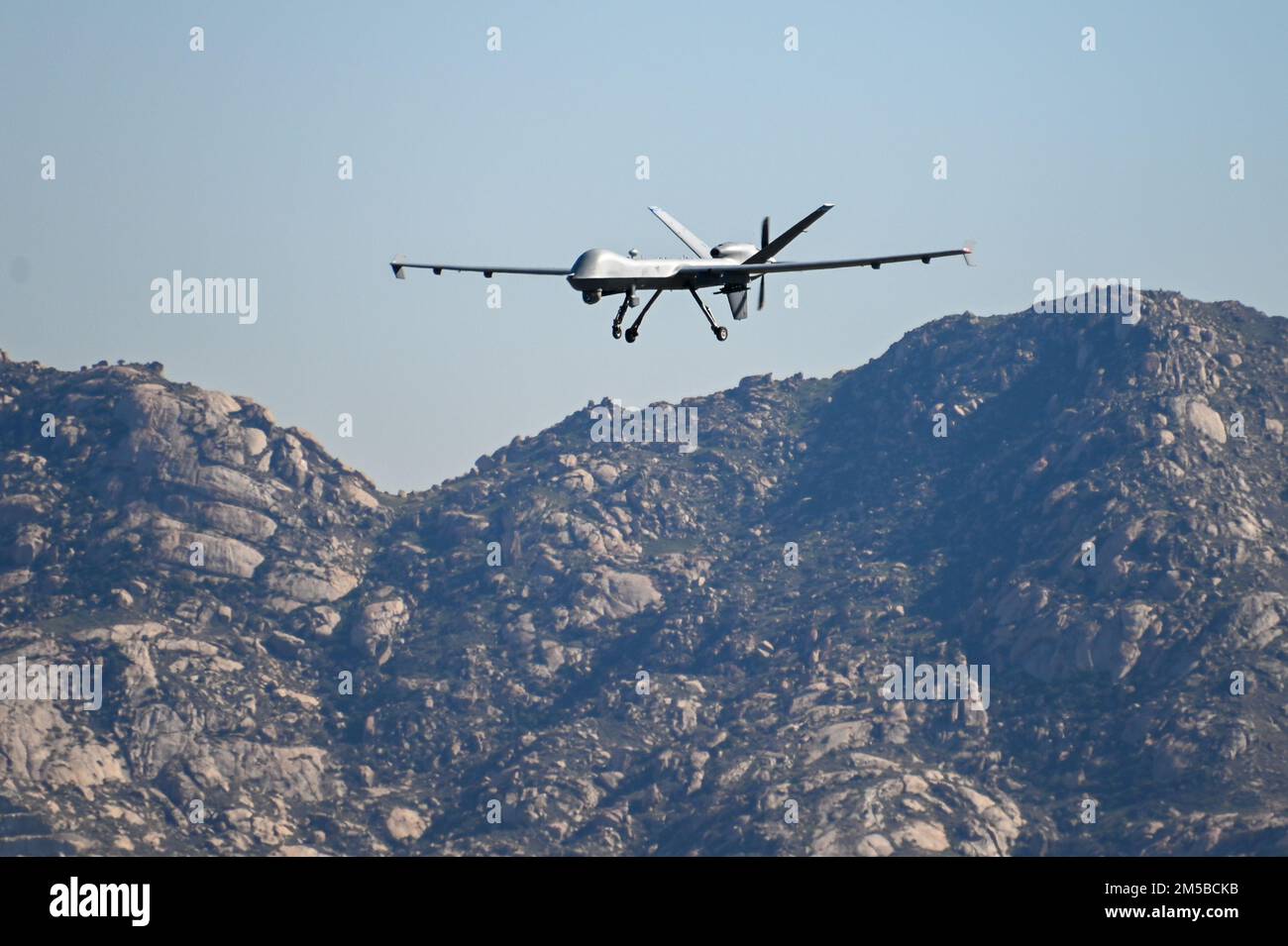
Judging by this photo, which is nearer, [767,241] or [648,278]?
[648,278]
